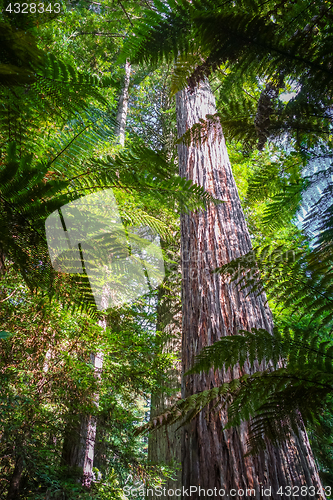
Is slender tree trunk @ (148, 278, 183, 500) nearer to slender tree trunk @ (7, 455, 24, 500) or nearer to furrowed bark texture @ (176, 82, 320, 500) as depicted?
slender tree trunk @ (7, 455, 24, 500)

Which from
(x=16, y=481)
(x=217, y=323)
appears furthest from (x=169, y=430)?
(x=217, y=323)

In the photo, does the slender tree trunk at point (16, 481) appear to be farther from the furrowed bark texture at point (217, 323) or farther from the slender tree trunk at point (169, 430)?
the furrowed bark texture at point (217, 323)

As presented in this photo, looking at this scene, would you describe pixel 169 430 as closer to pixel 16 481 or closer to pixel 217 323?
pixel 16 481

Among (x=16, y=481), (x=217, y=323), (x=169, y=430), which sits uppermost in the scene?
(x=217, y=323)

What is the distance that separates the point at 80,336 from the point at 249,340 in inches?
103

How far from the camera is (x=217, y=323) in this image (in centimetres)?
189

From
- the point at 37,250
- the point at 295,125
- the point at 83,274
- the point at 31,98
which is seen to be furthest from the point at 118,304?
the point at 295,125

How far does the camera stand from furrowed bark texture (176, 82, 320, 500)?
130cm

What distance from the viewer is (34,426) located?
2.75 m

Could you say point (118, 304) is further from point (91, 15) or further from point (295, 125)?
point (91, 15)

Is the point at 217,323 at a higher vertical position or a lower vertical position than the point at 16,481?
higher

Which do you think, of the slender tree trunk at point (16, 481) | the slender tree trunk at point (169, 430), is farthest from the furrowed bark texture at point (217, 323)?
the slender tree trunk at point (169, 430)

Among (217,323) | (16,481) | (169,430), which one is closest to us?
(217,323)

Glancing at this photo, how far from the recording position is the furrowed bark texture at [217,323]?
4.27 feet
